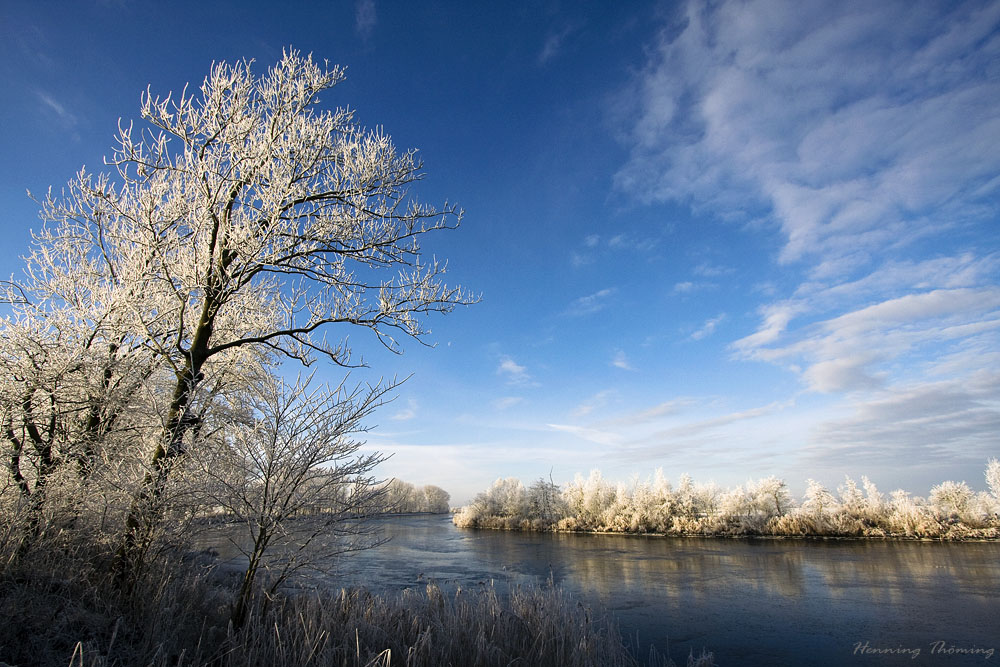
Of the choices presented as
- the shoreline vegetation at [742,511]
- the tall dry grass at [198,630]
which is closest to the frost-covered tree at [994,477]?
the shoreline vegetation at [742,511]

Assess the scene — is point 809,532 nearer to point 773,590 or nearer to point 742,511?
point 742,511

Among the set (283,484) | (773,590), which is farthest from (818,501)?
(283,484)

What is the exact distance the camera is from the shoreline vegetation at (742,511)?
34688mm

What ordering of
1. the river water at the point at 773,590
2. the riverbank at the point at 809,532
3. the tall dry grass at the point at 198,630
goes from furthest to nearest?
the riverbank at the point at 809,532
the river water at the point at 773,590
the tall dry grass at the point at 198,630

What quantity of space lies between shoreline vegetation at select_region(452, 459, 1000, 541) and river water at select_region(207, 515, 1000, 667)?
6485 millimetres

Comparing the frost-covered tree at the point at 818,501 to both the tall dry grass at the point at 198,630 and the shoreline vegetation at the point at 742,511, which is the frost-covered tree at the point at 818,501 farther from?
the tall dry grass at the point at 198,630

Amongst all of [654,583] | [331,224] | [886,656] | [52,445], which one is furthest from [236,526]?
[654,583]

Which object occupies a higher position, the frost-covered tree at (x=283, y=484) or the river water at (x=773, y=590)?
the frost-covered tree at (x=283, y=484)

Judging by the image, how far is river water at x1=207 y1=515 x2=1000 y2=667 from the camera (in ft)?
34.9

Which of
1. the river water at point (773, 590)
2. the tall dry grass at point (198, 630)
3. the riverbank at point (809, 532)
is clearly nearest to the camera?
the tall dry grass at point (198, 630)

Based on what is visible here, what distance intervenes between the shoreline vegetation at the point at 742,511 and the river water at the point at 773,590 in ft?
21.3

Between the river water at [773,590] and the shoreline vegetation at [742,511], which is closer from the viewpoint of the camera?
the river water at [773,590]

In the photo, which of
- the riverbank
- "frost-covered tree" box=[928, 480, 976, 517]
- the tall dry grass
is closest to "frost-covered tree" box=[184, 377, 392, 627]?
the tall dry grass

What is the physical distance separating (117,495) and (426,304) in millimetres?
4136
